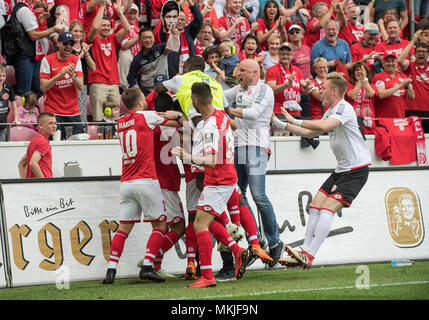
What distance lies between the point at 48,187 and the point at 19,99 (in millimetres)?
4139

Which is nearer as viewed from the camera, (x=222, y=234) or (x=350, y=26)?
(x=222, y=234)

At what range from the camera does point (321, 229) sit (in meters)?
8.06

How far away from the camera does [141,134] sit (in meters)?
8.12

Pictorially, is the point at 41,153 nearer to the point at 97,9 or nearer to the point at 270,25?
the point at 97,9

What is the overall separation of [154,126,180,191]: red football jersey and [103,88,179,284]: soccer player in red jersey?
0.86ft

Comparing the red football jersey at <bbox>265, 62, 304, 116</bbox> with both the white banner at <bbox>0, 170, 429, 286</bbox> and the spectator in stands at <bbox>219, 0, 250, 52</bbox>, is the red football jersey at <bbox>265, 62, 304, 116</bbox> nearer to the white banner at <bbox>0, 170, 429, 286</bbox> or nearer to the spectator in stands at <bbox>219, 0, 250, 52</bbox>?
the spectator in stands at <bbox>219, 0, 250, 52</bbox>

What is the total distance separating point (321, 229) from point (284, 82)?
517cm

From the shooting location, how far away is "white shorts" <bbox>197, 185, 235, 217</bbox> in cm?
754

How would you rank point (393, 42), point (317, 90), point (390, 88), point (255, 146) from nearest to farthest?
1. point (255, 146)
2. point (317, 90)
3. point (390, 88)
4. point (393, 42)

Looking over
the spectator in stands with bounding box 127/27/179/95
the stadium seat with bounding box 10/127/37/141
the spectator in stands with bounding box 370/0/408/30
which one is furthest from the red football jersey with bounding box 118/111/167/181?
the spectator in stands with bounding box 370/0/408/30

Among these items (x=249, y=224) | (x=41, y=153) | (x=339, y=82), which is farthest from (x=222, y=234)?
(x=41, y=153)

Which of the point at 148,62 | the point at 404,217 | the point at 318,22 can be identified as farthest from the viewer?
the point at 318,22
